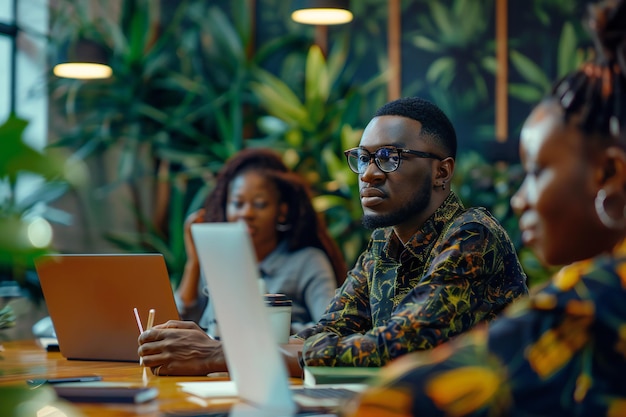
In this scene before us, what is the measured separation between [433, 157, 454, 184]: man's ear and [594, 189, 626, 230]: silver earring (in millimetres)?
1087

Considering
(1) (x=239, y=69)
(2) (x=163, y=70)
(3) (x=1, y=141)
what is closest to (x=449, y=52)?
(1) (x=239, y=69)

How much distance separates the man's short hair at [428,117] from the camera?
7.21ft

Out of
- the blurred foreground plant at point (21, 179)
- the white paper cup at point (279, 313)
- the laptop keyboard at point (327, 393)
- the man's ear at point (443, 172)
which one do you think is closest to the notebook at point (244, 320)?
the laptop keyboard at point (327, 393)

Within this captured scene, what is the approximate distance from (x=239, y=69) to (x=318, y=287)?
2.63 meters

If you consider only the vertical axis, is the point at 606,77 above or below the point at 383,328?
above

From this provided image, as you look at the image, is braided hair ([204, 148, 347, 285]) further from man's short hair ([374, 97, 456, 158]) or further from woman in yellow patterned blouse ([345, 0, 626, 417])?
woman in yellow patterned blouse ([345, 0, 626, 417])

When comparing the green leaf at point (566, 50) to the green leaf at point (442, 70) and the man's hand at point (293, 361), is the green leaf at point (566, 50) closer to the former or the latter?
the green leaf at point (442, 70)

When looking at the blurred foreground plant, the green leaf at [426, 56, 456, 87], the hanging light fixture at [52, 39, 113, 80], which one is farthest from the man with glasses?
the green leaf at [426, 56, 456, 87]

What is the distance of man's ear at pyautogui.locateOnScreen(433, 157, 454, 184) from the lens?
7.20 ft

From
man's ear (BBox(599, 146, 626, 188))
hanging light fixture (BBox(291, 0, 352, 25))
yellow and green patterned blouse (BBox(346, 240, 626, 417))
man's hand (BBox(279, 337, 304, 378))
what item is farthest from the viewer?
hanging light fixture (BBox(291, 0, 352, 25))

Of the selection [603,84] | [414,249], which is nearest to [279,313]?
[414,249]

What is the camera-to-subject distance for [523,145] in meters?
1.24

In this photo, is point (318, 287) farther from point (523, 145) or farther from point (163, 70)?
point (163, 70)

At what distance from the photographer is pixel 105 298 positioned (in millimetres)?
2232
